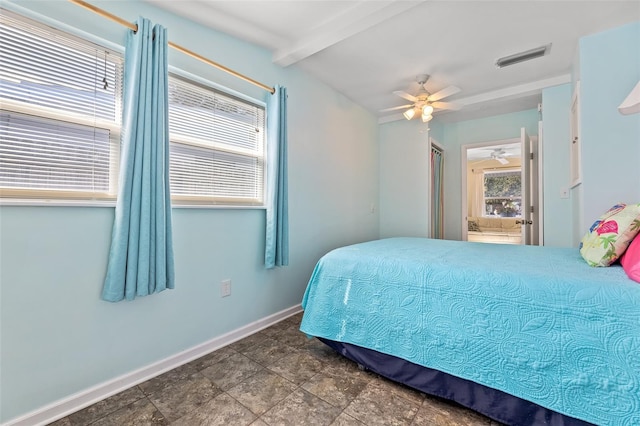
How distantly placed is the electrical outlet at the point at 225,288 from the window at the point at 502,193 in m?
7.66

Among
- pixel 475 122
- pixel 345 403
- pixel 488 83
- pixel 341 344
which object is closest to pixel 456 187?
pixel 475 122

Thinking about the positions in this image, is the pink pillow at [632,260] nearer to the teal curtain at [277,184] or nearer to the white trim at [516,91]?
the teal curtain at [277,184]

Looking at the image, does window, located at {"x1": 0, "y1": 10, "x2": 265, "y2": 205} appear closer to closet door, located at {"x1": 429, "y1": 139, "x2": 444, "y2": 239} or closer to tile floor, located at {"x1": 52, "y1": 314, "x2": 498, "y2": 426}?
tile floor, located at {"x1": 52, "y1": 314, "x2": 498, "y2": 426}

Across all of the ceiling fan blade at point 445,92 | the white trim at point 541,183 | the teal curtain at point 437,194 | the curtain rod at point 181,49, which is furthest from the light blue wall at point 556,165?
the curtain rod at point 181,49

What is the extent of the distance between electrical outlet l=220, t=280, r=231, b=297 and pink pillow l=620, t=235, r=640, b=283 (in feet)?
7.42

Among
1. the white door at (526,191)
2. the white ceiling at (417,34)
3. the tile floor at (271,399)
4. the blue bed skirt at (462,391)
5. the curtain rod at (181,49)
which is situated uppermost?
the white ceiling at (417,34)

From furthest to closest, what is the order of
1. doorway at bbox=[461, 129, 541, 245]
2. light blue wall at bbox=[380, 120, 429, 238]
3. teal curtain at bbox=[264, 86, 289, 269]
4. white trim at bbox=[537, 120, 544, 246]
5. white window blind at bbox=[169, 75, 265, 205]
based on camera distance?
doorway at bbox=[461, 129, 541, 245], light blue wall at bbox=[380, 120, 429, 238], white trim at bbox=[537, 120, 544, 246], teal curtain at bbox=[264, 86, 289, 269], white window blind at bbox=[169, 75, 265, 205]

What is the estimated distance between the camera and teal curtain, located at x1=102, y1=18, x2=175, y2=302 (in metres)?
1.48

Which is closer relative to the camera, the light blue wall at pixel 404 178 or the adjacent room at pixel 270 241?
the adjacent room at pixel 270 241

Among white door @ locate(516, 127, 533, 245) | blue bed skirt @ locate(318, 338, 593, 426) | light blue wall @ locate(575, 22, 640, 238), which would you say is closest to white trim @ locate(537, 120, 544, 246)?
white door @ locate(516, 127, 533, 245)

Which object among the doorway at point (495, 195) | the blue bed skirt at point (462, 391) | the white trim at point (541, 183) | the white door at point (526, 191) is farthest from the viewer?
the doorway at point (495, 195)

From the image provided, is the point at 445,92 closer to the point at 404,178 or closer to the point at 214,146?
the point at 404,178

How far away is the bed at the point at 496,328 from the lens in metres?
1.05

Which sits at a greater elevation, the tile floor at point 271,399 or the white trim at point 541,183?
the white trim at point 541,183
